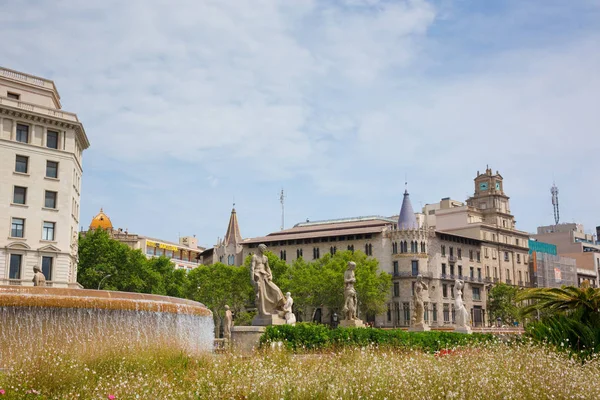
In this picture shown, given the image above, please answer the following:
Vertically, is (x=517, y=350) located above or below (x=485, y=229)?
below

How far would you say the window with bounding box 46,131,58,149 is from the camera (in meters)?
56.3

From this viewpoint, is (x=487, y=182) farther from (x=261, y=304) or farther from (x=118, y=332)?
(x=118, y=332)

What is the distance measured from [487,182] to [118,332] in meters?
99.8

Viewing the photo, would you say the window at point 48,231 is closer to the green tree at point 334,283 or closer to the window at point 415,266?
the green tree at point 334,283

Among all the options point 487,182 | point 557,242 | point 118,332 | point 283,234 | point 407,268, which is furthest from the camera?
point 557,242

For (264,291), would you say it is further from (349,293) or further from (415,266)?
(415,266)

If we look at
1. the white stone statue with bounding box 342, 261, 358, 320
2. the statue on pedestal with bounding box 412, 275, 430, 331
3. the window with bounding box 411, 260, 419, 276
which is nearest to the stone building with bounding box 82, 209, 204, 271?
the window with bounding box 411, 260, 419, 276

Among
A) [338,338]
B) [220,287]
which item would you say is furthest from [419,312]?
[220,287]

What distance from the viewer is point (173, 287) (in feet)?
237

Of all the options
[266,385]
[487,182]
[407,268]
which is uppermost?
[487,182]

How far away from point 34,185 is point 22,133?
4.36 m

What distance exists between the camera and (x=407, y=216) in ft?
298

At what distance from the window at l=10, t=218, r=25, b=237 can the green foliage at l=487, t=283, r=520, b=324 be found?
64.5m

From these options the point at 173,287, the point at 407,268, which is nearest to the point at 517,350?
the point at 173,287
